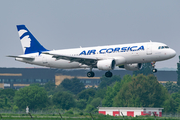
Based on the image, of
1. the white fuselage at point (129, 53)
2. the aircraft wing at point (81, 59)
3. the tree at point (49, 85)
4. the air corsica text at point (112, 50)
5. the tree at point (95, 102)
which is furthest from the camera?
the tree at point (49, 85)

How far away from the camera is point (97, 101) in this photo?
5763 inches

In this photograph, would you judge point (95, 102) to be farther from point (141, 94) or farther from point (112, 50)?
point (112, 50)

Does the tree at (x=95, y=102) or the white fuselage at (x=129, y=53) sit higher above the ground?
the white fuselage at (x=129, y=53)

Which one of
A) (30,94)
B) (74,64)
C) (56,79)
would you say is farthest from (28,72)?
(74,64)

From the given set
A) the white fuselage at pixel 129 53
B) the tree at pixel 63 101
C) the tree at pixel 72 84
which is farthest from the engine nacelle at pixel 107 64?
the tree at pixel 72 84

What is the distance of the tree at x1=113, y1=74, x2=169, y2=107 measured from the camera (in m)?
126

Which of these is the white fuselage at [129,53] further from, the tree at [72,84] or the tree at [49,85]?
the tree at [49,85]

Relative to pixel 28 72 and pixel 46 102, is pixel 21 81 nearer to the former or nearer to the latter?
pixel 28 72

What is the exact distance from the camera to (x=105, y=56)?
6700cm

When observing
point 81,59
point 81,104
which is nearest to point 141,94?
point 81,104

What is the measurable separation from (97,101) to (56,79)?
124 feet

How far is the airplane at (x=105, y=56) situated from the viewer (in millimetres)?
64312

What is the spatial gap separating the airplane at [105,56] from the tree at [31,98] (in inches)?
1965

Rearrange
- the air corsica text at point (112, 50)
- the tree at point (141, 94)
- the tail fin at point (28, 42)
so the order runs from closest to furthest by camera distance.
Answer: the air corsica text at point (112, 50)
the tail fin at point (28, 42)
the tree at point (141, 94)
